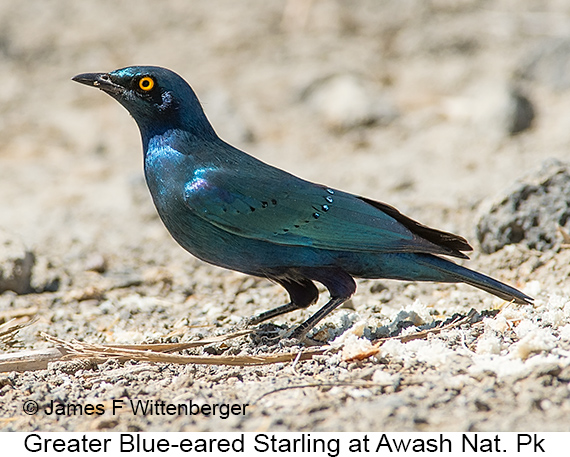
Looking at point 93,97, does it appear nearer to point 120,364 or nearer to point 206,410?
point 120,364

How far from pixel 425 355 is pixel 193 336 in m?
1.34

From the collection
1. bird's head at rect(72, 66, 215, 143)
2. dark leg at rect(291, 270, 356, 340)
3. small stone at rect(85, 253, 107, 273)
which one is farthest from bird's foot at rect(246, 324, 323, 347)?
small stone at rect(85, 253, 107, 273)

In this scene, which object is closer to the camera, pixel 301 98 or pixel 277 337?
pixel 277 337

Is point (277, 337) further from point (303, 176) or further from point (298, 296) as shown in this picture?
point (303, 176)

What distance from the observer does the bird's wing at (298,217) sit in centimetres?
396

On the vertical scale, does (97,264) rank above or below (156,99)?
below

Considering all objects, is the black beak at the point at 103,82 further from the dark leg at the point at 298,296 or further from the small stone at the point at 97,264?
the small stone at the point at 97,264

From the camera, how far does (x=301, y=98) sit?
8.78 meters

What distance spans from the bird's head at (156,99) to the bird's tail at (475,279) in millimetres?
1414

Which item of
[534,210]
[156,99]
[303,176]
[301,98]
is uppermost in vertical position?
[301,98]

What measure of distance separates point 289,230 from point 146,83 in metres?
1.13

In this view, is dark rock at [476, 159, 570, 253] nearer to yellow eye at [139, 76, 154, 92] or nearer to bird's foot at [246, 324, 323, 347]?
bird's foot at [246, 324, 323, 347]

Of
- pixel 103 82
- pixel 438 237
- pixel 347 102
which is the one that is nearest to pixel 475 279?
pixel 438 237
